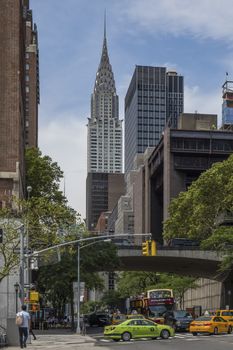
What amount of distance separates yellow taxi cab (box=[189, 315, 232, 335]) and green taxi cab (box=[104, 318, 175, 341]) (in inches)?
165

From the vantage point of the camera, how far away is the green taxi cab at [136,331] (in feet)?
143

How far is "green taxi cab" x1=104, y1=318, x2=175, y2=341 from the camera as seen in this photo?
1715 inches

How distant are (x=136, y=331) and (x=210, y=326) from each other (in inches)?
244

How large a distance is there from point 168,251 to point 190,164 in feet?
157

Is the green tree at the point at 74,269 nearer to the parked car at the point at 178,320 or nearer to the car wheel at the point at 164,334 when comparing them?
the parked car at the point at 178,320

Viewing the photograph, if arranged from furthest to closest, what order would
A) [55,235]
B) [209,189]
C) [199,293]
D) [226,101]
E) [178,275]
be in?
[226,101], [199,293], [178,275], [209,189], [55,235]

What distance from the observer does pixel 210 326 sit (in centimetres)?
4741

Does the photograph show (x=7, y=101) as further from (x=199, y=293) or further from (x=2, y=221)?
(x=199, y=293)

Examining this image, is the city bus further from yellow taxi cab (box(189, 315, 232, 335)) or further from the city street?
the city street

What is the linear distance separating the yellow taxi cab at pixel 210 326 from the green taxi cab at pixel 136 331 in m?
4.19

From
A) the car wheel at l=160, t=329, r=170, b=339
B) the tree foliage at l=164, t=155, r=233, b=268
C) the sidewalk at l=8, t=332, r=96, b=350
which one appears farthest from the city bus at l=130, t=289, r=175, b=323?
the sidewalk at l=8, t=332, r=96, b=350

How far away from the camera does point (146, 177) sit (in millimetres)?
150125

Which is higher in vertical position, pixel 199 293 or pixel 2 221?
pixel 2 221

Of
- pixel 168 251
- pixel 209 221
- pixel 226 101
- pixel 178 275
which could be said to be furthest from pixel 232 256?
pixel 226 101
